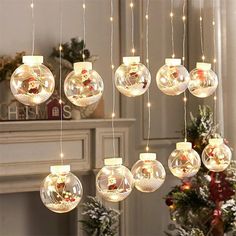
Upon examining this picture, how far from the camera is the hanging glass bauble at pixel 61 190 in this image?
2104 mm

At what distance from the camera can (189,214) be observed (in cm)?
321

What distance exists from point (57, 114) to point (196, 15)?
127 centimetres

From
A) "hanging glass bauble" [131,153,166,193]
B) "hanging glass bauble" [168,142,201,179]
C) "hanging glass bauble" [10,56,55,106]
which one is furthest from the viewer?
"hanging glass bauble" [168,142,201,179]

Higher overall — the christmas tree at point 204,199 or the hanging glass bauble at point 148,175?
the hanging glass bauble at point 148,175

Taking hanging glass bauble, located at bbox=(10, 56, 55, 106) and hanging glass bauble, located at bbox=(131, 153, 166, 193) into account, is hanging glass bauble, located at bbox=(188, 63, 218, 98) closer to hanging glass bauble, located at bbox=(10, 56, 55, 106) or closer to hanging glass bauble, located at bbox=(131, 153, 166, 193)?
hanging glass bauble, located at bbox=(131, 153, 166, 193)

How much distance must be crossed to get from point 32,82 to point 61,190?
0.42 meters

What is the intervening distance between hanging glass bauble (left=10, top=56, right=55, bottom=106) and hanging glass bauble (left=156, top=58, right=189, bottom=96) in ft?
1.68

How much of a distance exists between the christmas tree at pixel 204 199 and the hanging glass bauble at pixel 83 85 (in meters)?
1.15

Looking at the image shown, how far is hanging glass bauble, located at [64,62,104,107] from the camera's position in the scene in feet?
7.16

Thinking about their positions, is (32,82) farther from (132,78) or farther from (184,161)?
(184,161)

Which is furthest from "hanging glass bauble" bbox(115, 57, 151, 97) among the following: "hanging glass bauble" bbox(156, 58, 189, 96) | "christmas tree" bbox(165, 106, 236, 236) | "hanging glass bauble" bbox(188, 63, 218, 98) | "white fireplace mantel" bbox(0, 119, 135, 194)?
"white fireplace mantel" bbox(0, 119, 135, 194)

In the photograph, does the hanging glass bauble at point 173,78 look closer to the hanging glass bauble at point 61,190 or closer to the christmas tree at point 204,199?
the hanging glass bauble at point 61,190

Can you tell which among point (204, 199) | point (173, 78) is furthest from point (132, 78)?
point (204, 199)

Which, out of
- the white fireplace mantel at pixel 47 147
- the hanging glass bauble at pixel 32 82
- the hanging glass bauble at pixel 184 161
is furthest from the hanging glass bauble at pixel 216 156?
the white fireplace mantel at pixel 47 147
